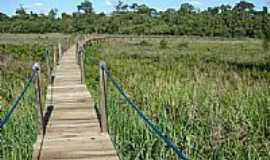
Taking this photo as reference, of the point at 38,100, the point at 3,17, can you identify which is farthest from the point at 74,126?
the point at 3,17

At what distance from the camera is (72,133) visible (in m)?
6.65

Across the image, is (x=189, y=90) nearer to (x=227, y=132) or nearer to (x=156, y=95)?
(x=156, y=95)

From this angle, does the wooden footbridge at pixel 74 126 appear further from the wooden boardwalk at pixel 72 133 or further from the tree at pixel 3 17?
the tree at pixel 3 17

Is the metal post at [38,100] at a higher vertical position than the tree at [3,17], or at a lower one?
higher

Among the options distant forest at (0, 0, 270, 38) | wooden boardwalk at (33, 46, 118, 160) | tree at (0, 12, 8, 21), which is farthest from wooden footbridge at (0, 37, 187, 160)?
tree at (0, 12, 8, 21)

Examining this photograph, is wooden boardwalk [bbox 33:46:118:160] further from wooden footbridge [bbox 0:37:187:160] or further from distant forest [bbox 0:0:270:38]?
distant forest [bbox 0:0:270:38]

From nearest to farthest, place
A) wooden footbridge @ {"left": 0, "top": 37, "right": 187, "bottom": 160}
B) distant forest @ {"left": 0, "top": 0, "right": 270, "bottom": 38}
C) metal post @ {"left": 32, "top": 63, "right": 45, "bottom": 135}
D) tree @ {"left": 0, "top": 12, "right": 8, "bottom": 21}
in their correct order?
wooden footbridge @ {"left": 0, "top": 37, "right": 187, "bottom": 160} → metal post @ {"left": 32, "top": 63, "right": 45, "bottom": 135} → distant forest @ {"left": 0, "top": 0, "right": 270, "bottom": 38} → tree @ {"left": 0, "top": 12, "right": 8, "bottom": 21}

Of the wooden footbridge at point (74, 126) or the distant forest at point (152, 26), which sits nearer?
the wooden footbridge at point (74, 126)

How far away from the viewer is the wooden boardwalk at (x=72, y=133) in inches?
225

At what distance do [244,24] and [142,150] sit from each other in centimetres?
7870

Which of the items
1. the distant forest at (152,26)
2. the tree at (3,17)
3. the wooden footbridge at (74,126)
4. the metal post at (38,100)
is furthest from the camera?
the tree at (3,17)

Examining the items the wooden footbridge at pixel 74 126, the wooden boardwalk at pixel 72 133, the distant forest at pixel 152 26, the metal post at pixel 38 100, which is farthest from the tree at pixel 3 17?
the metal post at pixel 38 100

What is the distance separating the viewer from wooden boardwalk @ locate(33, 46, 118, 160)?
18.7 ft

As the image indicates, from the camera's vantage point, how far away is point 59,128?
6.95m
